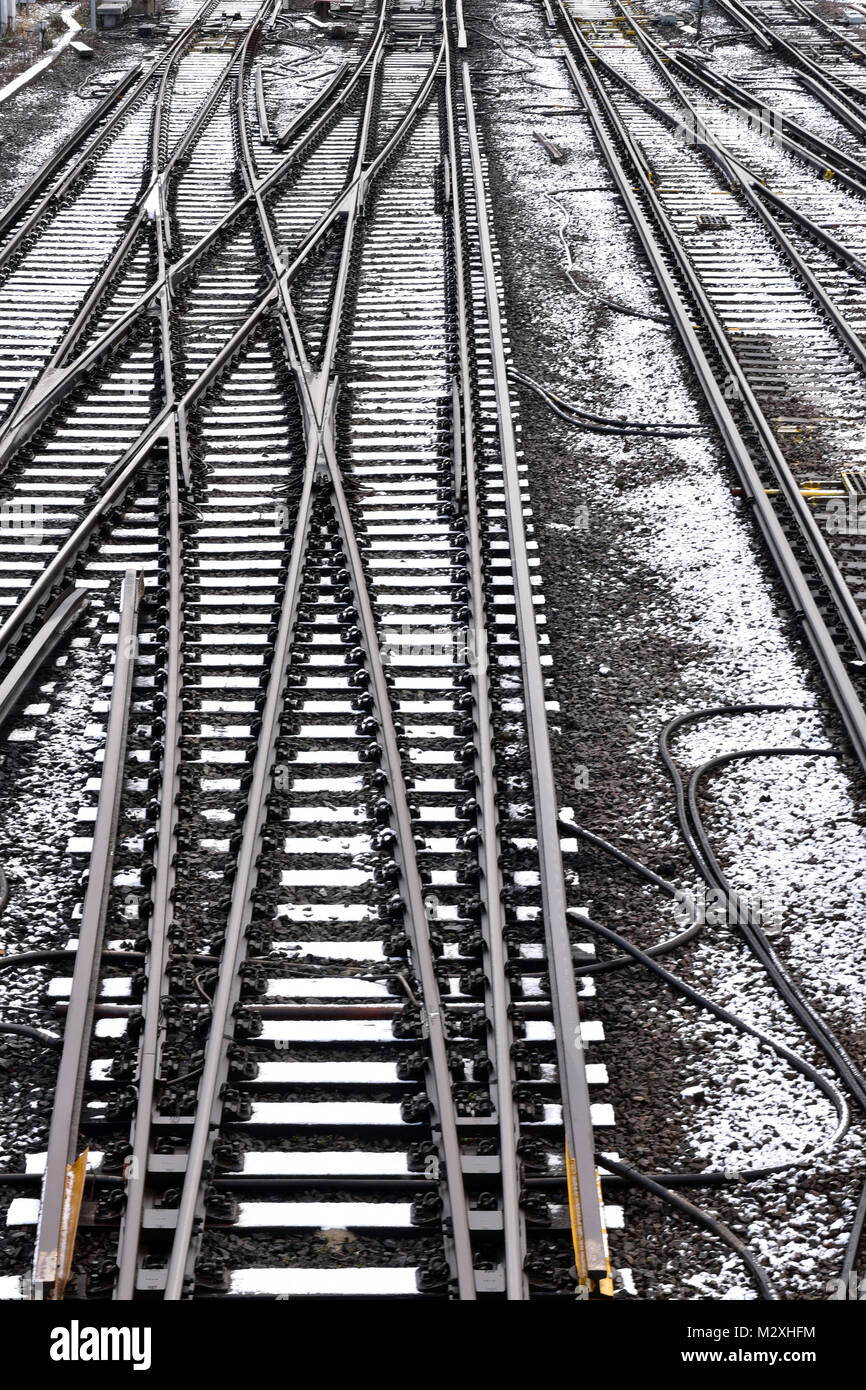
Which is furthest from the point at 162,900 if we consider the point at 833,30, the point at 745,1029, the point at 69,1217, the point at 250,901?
the point at 833,30

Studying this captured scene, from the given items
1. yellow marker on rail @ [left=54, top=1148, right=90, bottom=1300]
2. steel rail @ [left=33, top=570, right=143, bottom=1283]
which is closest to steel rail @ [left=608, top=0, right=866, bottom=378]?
steel rail @ [left=33, top=570, right=143, bottom=1283]

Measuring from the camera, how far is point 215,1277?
4730 mm

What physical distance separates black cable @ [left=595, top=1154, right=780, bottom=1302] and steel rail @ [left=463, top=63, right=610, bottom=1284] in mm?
170

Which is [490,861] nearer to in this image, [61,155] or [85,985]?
[85,985]

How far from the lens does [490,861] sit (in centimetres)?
642

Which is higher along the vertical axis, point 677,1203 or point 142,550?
point 142,550

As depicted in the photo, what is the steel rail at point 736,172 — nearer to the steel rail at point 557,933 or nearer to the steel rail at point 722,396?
the steel rail at point 722,396

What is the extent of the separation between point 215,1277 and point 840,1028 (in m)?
2.60

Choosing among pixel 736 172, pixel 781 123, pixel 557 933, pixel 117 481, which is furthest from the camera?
pixel 781 123

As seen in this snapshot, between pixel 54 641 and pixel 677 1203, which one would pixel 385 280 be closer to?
pixel 54 641

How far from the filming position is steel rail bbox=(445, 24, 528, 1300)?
488 centimetres

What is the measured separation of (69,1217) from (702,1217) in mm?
2111

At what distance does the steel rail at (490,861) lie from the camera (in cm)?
488
